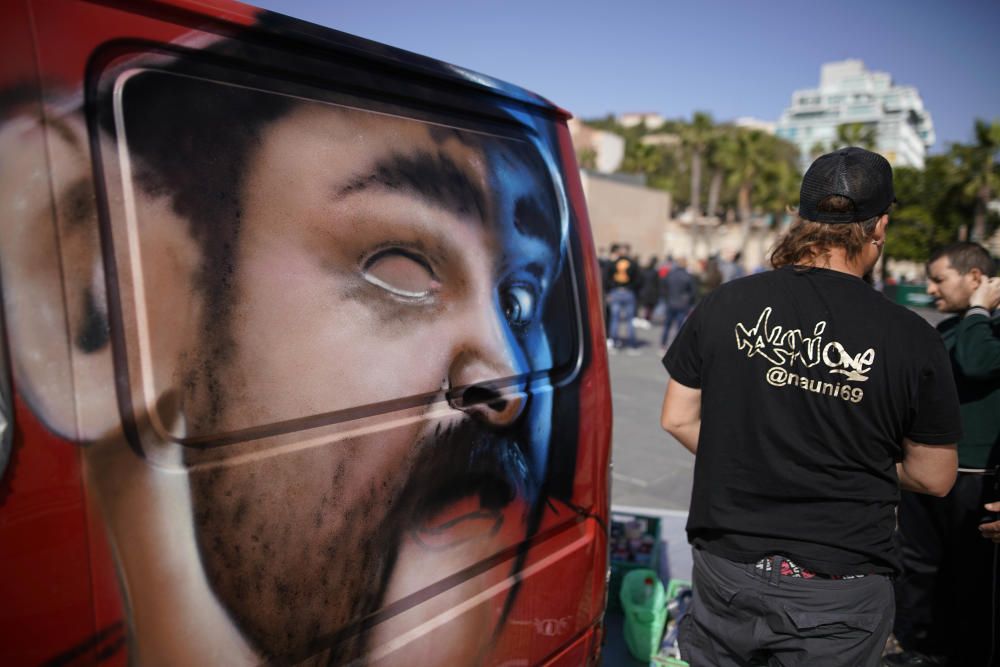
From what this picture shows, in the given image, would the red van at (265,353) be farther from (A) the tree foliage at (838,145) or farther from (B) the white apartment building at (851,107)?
(B) the white apartment building at (851,107)

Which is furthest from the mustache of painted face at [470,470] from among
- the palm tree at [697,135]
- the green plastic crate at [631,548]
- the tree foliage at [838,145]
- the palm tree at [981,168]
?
the palm tree at [697,135]

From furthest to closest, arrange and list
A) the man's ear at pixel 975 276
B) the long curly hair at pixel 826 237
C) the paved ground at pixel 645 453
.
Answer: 1. the paved ground at pixel 645 453
2. the man's ear at pixel 975 276
3. the long curly hair at pixel 826 237

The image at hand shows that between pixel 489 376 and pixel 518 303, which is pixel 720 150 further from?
pixel 489 376

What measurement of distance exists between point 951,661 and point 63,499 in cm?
368

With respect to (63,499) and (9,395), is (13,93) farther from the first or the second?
(63,499)

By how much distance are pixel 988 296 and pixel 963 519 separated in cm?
101

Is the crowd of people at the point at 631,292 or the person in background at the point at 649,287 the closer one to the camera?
the crowd of people at the point at 631,292

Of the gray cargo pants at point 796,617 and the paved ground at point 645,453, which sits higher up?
the gray cargo pants at point 796,617

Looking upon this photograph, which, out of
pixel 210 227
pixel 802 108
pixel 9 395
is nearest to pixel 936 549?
pixel 210 227

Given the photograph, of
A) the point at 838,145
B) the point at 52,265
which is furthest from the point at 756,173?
the point at 52,265

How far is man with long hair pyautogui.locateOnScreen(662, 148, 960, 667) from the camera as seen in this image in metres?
1.56

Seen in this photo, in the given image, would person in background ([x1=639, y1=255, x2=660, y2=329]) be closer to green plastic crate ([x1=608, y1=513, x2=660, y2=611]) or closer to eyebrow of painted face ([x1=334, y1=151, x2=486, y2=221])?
green plastic crate ([x1=608, y1=513, x2=660, y2=611])

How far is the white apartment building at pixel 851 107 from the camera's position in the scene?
11525 cm

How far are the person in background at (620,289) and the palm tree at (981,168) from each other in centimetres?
2518
